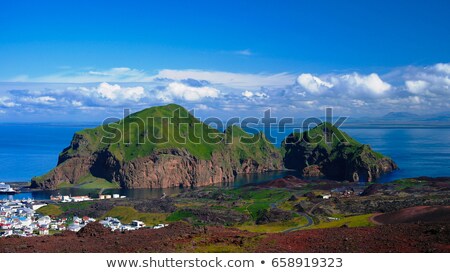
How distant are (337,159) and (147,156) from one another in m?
66.6

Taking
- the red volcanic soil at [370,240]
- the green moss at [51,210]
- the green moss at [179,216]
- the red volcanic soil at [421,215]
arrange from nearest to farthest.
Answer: the red volcanic soil at [370,240] < the red volcanic soil at [421,215] < the green moss at [179,216] < the green moss at [51,210]

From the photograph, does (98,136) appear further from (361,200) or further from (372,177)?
(361,200)

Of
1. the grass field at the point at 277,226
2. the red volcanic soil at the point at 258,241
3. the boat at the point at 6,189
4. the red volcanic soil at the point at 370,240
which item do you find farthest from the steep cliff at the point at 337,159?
the red volcanic soil at the point at 258,241

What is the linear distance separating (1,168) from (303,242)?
173886 millimetres

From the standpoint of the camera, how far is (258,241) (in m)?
24.4

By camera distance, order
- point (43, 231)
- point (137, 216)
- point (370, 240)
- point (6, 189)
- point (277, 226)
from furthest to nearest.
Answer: point (6, 189) < point (137, 216) < point (43, 231) < point (277, 226) < point (370, 240)

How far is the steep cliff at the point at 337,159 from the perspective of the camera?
15888 cm

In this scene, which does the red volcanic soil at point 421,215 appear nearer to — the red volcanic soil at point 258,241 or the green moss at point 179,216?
the red volcanic soil at point 258,241

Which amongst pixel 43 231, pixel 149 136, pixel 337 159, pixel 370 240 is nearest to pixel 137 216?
pixel 43 231

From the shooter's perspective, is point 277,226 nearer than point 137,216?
Yes

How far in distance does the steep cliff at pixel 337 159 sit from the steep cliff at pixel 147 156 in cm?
2550

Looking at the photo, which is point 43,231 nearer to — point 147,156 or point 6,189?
point 6,189

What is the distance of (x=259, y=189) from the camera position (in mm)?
121125
